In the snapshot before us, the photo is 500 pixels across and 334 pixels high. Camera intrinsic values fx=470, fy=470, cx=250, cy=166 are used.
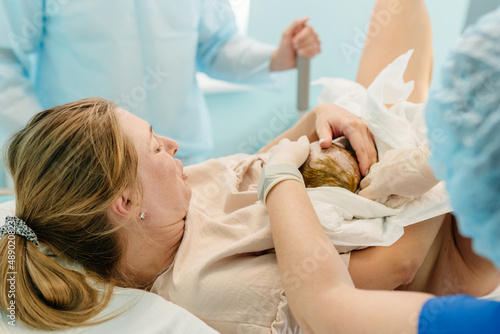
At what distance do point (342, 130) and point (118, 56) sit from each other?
2.65ft

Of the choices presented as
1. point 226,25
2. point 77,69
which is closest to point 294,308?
point 77,69

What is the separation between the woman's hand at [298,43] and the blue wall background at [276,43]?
1.46 ft

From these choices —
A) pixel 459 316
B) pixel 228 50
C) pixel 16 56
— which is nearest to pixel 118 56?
pixel 16 56

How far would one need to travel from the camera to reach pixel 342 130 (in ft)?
3.67

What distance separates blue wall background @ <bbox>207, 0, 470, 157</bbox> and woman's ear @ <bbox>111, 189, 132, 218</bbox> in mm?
1301

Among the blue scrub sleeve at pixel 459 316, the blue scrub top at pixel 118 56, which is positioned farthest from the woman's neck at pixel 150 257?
the blue scrub top at pixel 118 56

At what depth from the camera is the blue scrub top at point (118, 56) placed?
1415mm

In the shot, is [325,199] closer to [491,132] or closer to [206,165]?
[206,165]

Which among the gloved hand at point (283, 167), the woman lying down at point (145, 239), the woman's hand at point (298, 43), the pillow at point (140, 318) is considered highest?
the woman's hand at point (298, 43)

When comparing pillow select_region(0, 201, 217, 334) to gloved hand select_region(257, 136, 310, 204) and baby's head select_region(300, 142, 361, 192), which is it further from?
baby's head select_region(300, 142, 361, 192)

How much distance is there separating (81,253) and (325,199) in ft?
1.70

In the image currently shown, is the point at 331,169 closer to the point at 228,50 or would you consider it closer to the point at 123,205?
the point at 123,205

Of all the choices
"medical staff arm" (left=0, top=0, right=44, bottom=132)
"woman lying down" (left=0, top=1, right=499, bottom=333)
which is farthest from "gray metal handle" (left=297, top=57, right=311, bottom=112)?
"medical staff arm" (left=0, top=0, right=44, bottom=132)

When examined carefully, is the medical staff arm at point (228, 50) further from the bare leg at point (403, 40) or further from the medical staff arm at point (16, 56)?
the medical staff arm at point (16, 56)
